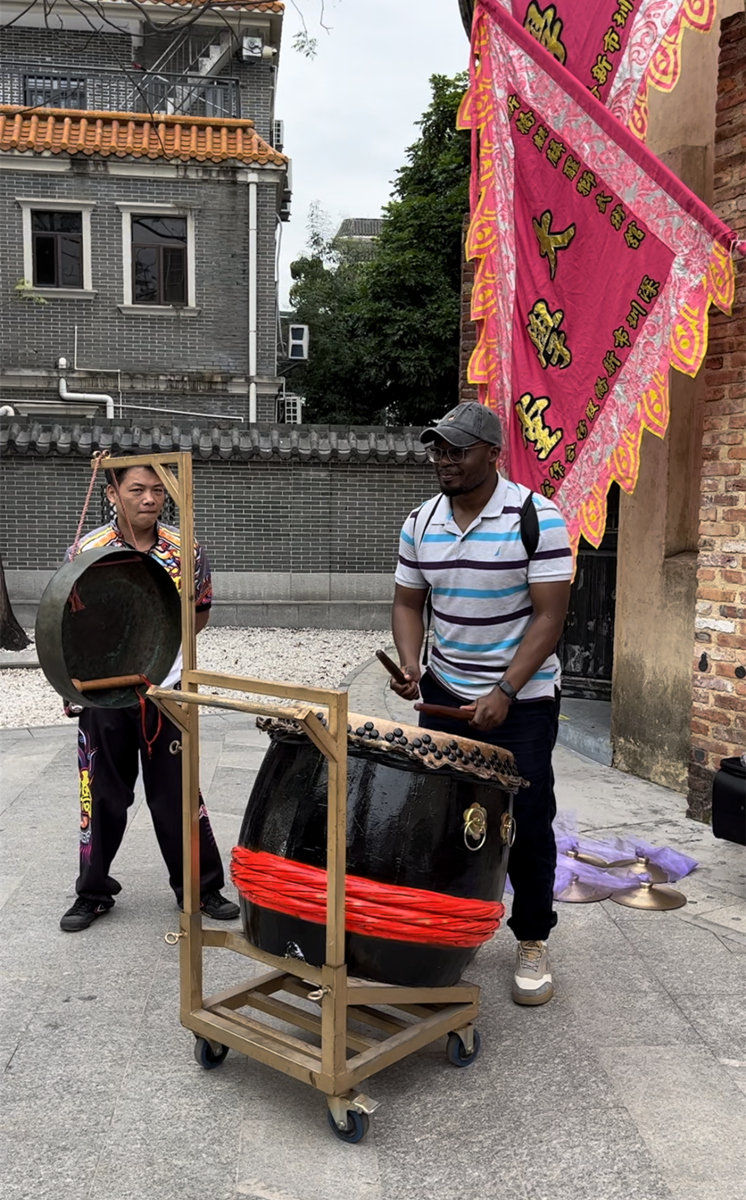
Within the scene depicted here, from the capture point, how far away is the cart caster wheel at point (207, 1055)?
2.92m

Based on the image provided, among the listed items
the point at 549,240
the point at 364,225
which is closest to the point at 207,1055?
the point at 549,240

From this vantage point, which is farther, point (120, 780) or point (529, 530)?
point (120, 780)

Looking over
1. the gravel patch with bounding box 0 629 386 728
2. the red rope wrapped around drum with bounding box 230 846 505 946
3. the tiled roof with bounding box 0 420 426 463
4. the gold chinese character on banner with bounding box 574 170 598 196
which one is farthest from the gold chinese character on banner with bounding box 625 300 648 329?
the tiled roof with bounding box 0 420 426 463

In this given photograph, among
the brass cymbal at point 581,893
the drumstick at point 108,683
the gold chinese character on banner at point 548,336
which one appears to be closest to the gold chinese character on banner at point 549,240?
the gold chinese character on banner at point 548,336

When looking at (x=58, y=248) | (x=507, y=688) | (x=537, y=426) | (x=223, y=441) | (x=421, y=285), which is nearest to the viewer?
(x=507, y=688)

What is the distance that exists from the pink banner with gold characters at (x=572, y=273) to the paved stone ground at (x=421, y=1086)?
2.27 m

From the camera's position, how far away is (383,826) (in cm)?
267

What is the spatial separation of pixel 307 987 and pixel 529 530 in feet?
5.20

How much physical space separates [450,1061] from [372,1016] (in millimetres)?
284

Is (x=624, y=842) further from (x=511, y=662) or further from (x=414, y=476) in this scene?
(x=414, y=476)

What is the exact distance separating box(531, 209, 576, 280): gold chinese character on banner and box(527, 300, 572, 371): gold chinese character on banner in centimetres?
19

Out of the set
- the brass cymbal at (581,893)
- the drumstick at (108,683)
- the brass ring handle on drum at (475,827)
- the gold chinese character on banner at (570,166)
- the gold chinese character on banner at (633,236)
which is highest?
the gold chinese character on banner at (570,166)

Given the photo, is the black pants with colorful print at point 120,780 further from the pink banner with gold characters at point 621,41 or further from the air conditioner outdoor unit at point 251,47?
the air conditioner outdoor unit at point 251,47

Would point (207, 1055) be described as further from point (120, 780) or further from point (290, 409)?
point (290, 409)
